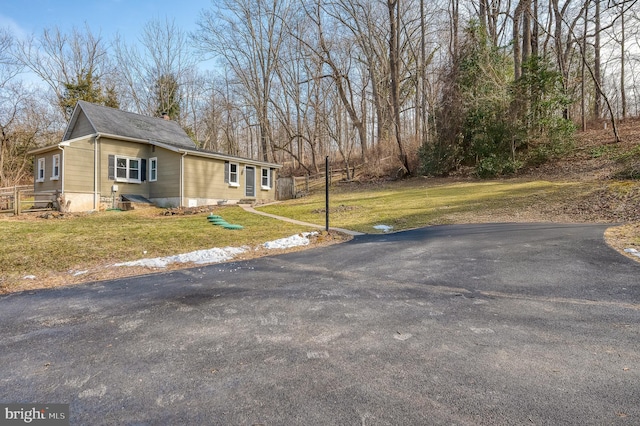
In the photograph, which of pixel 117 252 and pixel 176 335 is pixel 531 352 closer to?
pixel 176 335

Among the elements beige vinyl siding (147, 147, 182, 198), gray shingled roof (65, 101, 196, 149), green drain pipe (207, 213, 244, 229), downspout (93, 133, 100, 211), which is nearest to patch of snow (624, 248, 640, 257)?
green drain pipe (207, 213, 244, 229)

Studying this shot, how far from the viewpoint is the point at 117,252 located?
6828mm

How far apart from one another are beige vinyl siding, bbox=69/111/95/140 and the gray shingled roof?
31cm

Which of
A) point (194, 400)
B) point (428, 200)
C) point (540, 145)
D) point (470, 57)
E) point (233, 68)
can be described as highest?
point (233, 68)

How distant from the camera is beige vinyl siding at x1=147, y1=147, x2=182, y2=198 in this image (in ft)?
53.8

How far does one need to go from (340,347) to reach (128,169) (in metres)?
17.7

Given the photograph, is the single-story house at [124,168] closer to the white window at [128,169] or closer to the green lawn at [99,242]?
the white window at [128,169]

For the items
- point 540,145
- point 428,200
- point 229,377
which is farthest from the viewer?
point 540,145

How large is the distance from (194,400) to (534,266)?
17.1 ft

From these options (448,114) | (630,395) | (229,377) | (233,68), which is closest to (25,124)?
(233,68)

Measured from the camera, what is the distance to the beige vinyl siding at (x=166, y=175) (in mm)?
16391

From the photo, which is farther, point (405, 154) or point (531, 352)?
point (405, 154)

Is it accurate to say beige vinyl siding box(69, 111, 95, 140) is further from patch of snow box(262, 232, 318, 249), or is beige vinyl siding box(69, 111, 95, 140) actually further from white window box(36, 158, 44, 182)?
patch of snow box(262, 232, 318, 249)

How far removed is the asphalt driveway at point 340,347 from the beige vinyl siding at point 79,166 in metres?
12.9
